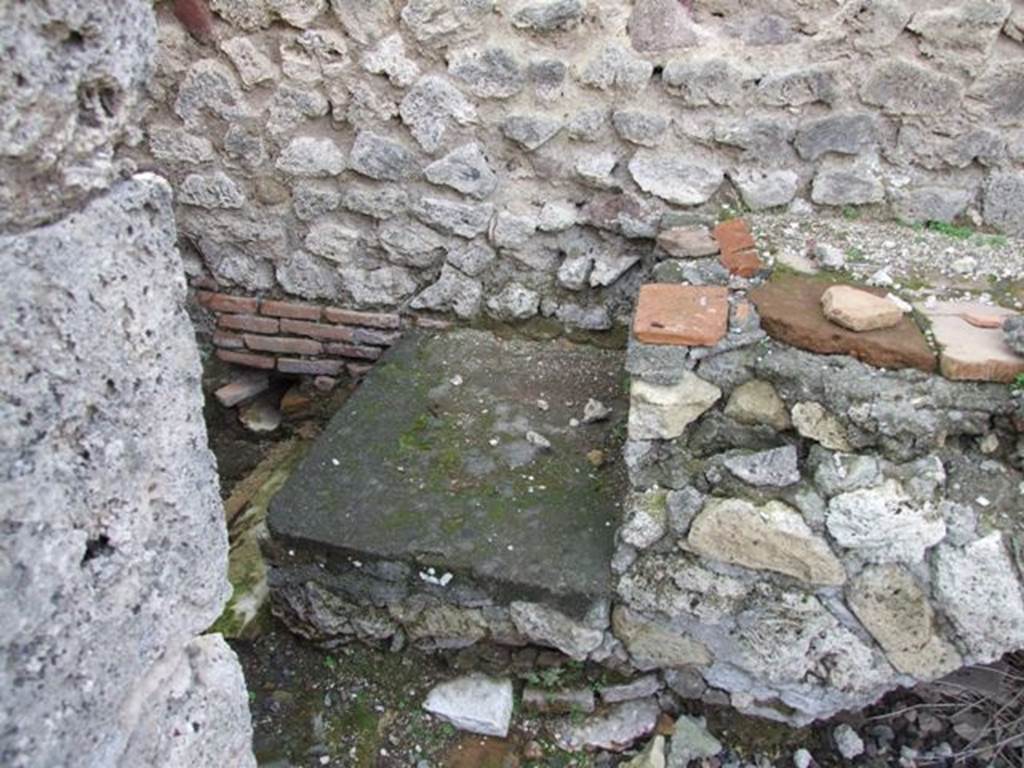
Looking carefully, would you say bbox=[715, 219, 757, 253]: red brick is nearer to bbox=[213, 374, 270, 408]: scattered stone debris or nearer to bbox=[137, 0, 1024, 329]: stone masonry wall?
bbox=[137, 0, 1024, 329]: stone masonry wall

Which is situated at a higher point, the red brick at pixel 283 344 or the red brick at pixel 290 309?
the red brick at pixel 290 309

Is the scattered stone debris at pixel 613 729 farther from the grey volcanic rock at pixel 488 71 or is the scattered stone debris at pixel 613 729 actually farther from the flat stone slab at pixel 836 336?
the grey volcanic rock at pixel 488 71

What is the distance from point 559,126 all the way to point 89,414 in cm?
200

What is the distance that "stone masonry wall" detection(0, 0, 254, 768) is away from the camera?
851 mm

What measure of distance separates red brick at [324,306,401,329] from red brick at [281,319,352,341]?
1.3 inches

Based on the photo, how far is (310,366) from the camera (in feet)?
10.2

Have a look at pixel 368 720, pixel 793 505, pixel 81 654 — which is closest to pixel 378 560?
pixel 368 720

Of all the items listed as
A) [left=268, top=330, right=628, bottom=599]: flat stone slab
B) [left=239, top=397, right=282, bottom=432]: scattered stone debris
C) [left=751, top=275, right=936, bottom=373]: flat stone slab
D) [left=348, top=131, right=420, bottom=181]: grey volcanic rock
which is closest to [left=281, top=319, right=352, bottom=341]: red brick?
[left=268, top=330, right=628, bottom=599]: flat stone slab

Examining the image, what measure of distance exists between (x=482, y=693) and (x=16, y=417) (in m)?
1.73

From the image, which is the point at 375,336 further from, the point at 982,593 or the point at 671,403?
the point at 982,593

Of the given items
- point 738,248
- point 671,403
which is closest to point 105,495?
point 671,403

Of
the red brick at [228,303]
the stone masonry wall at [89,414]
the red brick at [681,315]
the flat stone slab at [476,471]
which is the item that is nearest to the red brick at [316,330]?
the red brick at [228,303]

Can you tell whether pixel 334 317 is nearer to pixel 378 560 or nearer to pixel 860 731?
pixel 378 560

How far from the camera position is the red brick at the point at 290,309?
304 cm
